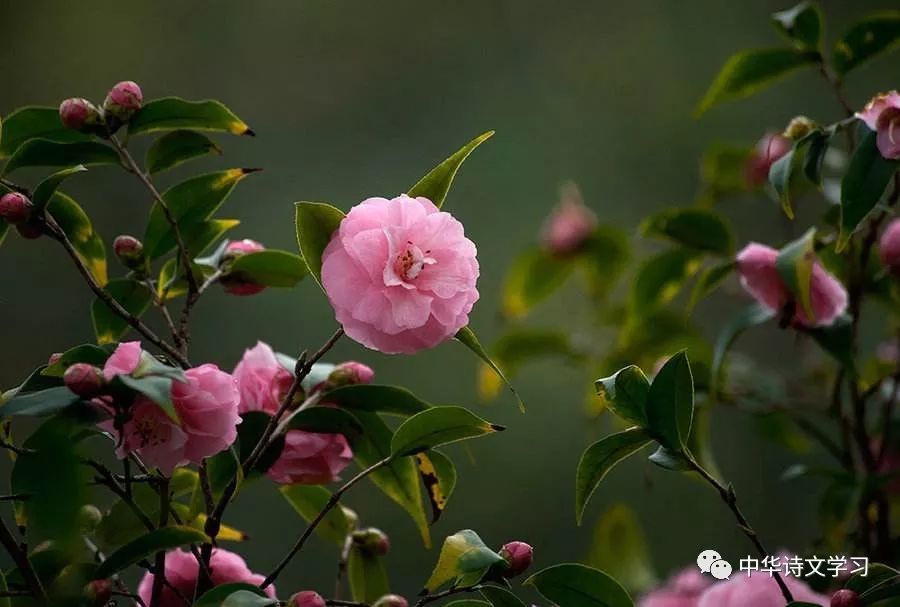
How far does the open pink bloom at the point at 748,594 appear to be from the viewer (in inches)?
25.4

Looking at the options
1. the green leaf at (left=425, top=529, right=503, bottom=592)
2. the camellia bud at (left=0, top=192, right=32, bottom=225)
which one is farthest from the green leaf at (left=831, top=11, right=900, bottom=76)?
the camellia bud at (left=0, top=192, right=32, bottom=225)

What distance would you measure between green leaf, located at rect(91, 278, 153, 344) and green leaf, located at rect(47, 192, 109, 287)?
0.05 ft

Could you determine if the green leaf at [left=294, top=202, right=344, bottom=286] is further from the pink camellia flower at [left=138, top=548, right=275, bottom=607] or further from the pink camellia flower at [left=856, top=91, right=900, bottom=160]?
the pink camellia flower at [left=856, top=91, right=900, bottom=160]

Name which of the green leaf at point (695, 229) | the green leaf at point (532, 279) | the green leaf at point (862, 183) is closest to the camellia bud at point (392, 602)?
the green leaf at point (862, 183)

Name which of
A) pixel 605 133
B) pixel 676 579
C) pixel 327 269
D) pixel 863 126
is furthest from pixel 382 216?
pixel 605 133

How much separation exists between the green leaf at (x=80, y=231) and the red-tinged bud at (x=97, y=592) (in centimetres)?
22

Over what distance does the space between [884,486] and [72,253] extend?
0.66 meters

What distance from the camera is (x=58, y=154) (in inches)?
24.1

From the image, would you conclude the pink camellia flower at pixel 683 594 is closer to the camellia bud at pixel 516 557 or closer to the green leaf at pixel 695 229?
the green leaf at pixel 695 229

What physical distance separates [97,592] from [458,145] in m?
2.18

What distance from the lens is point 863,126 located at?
72 centimetres

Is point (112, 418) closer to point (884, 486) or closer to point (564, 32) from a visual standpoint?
point (884, 486)

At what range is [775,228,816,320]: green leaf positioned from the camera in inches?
29.5

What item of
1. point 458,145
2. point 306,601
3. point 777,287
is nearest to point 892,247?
point 777,287
